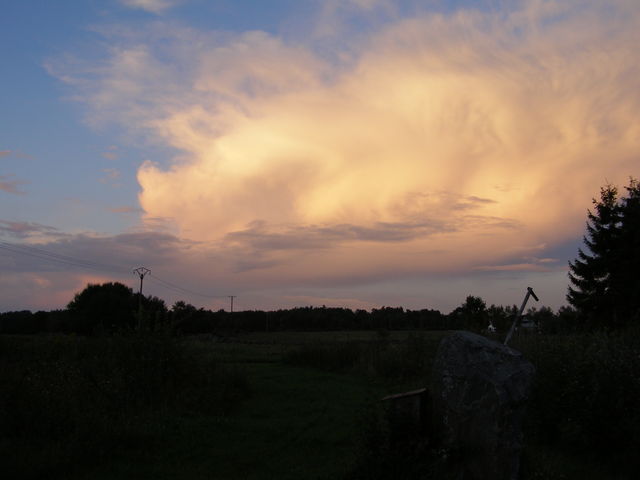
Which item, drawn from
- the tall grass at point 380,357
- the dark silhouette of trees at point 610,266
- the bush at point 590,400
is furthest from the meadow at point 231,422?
the dark silhouette of trees at point 610,266

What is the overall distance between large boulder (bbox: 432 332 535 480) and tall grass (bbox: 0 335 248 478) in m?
5.66

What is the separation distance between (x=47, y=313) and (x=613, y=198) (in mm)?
66822

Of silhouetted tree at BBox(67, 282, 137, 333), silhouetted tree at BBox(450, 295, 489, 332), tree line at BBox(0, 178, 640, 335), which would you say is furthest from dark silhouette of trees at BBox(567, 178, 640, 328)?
silhouetted tree at BBox(67, 282, 137, 333)

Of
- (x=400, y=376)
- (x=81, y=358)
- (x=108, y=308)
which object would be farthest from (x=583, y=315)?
(x=108, y=308)

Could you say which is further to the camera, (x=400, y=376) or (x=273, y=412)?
(x=400, y=376)

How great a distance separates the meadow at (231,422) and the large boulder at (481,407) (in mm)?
490

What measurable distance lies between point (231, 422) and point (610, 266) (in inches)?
1516

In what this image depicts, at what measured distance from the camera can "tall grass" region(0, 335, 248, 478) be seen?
914 cm

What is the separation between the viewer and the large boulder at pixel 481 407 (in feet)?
23.9

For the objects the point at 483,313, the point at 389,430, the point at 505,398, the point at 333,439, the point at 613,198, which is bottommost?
the point at 333,439

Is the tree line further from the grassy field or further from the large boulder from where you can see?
the large boulder

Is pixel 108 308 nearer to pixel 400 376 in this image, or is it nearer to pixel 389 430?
pixel 400 376

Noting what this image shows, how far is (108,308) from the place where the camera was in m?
65.1

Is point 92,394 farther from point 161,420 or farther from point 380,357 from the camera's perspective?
point 380,357
